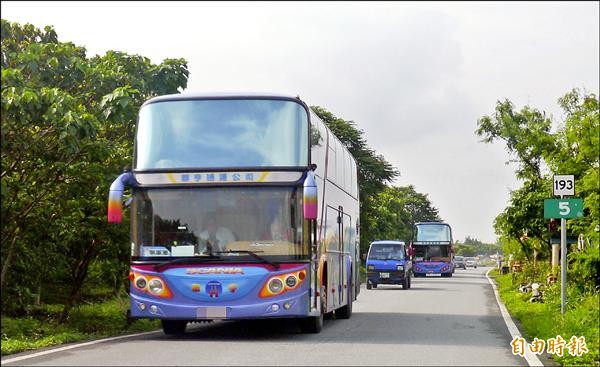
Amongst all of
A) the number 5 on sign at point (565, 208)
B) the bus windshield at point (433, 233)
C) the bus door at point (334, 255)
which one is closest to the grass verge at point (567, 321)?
the number 5 on sign at point (565, 208)

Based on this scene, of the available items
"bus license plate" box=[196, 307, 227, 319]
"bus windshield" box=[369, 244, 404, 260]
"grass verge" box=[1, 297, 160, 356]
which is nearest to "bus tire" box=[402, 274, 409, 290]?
"bus windshield" box=[369, 244, 404, 260]

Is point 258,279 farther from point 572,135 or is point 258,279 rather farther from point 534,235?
point 534,235

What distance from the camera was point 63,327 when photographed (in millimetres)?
16672

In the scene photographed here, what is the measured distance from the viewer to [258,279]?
45.3 ft

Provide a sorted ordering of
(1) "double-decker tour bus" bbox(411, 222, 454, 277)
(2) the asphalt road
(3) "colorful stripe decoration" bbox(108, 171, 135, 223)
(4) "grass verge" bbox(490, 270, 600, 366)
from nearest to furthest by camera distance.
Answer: (2) the asphalt road, (4) "grass verge" bbox(490, 270, 600, 366), (3) "colorful stripe decoration" bbox(108, 171, 135, 223), (1) "double-decker tour bus" bbox(411, 222, 454, 277)

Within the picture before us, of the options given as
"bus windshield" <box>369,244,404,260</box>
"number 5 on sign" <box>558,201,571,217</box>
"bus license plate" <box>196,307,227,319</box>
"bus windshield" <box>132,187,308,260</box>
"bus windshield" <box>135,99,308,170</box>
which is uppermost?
"bus windshield" <box>135,99,308,170</box>

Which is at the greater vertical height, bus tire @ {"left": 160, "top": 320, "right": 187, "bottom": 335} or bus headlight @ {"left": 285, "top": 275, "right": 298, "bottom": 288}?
bus headlight @ {"left": 285, "top": 275, "right": 298, "bottom": 288}

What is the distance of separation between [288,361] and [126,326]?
22.2ft

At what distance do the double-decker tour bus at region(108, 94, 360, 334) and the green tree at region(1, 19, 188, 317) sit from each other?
134 cm

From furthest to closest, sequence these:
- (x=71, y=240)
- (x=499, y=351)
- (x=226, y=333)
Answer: (x=71, y=240) → (x=226, y=333) → (x=499, y=351)

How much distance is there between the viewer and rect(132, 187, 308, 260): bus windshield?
45.5ft

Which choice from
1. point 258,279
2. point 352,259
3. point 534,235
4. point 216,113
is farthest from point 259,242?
point 534,235

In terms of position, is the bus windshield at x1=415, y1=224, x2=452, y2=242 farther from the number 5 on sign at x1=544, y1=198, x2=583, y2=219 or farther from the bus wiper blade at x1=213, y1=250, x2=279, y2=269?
the bus wiper blade at x1=213, y1=250, x2=279, y2=269

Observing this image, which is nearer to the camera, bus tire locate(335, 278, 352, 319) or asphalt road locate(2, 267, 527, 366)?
asphalt road locate(2, 267, 527, 366)
